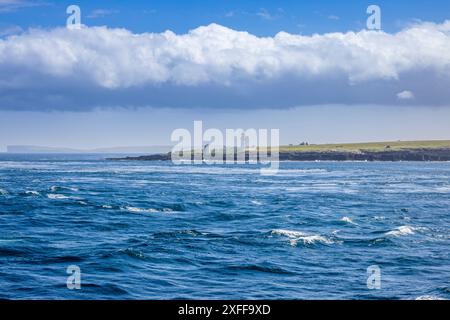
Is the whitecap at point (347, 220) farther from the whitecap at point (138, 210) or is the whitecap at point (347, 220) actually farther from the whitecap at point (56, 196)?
the whitecap at point (56, 196)

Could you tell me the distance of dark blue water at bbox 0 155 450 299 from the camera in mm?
26539

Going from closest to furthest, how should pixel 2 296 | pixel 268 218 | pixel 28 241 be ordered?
1. pixel 2 296
2. pixel 28 241
3. pixel 268 218

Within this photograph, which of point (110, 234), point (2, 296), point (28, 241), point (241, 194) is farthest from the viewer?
point (241, 194)

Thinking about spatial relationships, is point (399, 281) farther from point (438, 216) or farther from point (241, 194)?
point (241, 194)

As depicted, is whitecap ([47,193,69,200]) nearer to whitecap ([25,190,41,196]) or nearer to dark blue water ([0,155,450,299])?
dark blue water ([0,155,450,299])

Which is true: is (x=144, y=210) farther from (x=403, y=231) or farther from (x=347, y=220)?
(x=403, y=231)

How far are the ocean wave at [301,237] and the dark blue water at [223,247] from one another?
0.27 ft

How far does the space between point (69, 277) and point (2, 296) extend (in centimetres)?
398

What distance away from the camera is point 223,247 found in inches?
1500

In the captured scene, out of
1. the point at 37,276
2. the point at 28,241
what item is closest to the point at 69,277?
the point at 37,276

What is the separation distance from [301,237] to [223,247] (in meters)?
7.03

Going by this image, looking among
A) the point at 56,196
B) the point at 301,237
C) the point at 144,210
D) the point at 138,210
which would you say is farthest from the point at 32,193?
the point at 301,237

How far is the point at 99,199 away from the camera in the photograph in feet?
237
